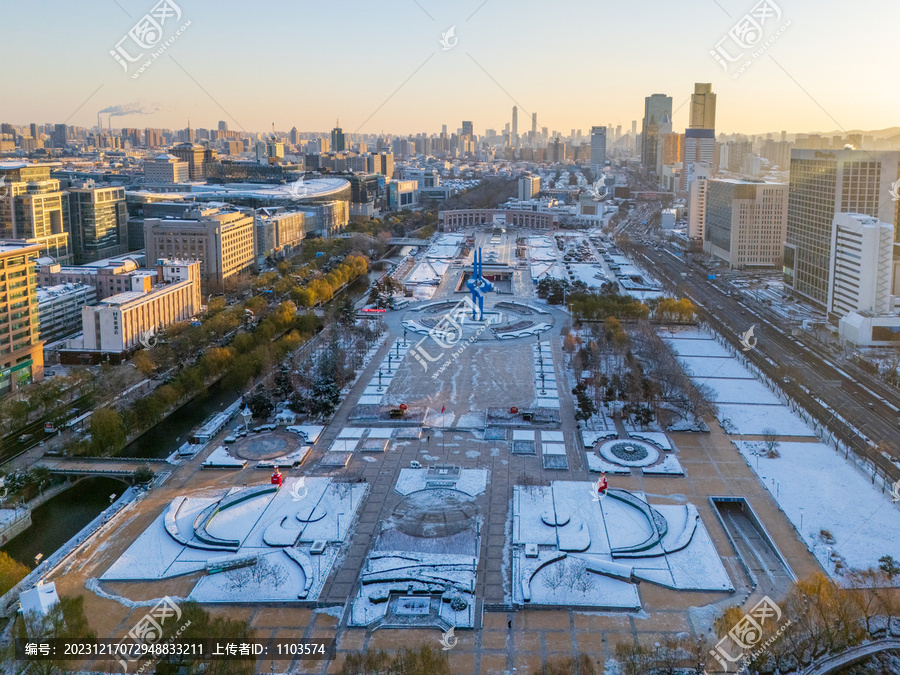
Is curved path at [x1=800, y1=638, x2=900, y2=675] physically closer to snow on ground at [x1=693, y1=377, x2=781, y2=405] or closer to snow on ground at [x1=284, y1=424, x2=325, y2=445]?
snow on ground at [x1=693, y1=377, x2=781, y2=405]

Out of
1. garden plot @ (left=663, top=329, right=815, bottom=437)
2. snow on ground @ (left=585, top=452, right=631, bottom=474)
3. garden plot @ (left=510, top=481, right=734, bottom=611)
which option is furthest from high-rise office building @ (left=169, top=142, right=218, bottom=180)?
garden plot @ (left=510, top=481, right=734, bottom=611)

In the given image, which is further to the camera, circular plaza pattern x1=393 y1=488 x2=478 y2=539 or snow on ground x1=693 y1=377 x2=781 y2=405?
snow on ground x1=693 y1=377 x2=781 y2=405

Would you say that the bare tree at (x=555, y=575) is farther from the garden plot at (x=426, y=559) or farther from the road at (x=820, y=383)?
the road at (x=820, y=383)

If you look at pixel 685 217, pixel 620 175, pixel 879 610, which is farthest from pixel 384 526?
pixel 620 175

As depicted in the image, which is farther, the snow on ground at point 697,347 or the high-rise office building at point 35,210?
the high-rise office building at point 35,210

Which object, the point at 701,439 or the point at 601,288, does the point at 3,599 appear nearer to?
the point at 701,439

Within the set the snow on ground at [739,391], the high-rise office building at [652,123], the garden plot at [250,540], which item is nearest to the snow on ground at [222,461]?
the garden plot at [250,540]
